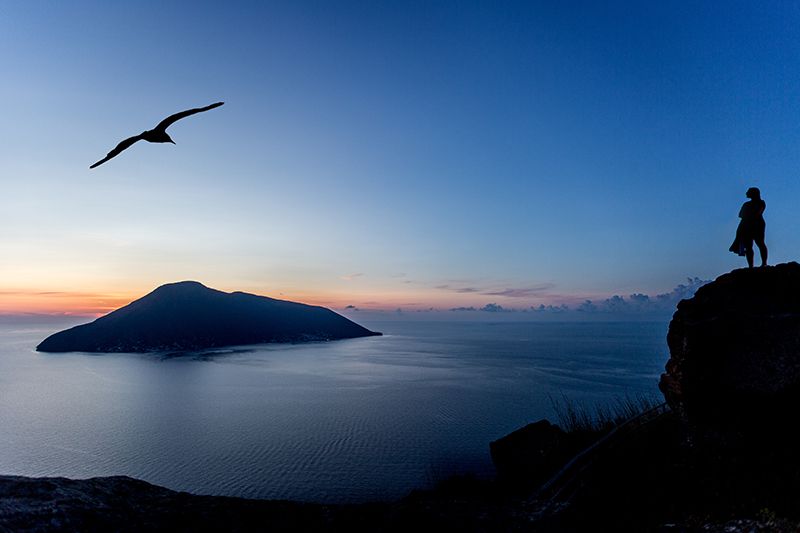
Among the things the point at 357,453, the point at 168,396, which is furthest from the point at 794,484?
the point at 168,396

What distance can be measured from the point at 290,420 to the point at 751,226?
162 ft

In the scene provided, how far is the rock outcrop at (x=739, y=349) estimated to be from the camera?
33.1 feet

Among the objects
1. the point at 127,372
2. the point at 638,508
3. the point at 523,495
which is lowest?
the point at 127,372

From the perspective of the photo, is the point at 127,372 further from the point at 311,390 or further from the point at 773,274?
the point at 773,274

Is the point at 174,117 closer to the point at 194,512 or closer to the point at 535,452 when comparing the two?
the point at 194,512

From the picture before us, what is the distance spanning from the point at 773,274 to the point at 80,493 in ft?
62.7

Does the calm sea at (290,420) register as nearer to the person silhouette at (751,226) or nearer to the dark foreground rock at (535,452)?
the dark foreground rock at (535,452)

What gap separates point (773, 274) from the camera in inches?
483

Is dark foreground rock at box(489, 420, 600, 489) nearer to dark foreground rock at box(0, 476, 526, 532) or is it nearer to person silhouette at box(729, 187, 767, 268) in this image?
person silhouette at box(729, 187, 767, 268)

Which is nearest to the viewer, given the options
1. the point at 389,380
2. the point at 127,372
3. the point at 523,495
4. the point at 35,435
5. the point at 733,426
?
the point at 733,426

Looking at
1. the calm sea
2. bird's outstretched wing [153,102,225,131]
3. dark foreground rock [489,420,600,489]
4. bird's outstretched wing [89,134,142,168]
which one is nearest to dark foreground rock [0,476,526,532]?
bird's outstretched wing [89,134,142,168]

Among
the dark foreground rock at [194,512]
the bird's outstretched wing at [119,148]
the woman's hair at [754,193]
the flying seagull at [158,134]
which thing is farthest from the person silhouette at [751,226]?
the bird's outstretched wing at [119,148]

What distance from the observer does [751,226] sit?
13.4m

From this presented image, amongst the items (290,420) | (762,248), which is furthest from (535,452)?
(290,420)
